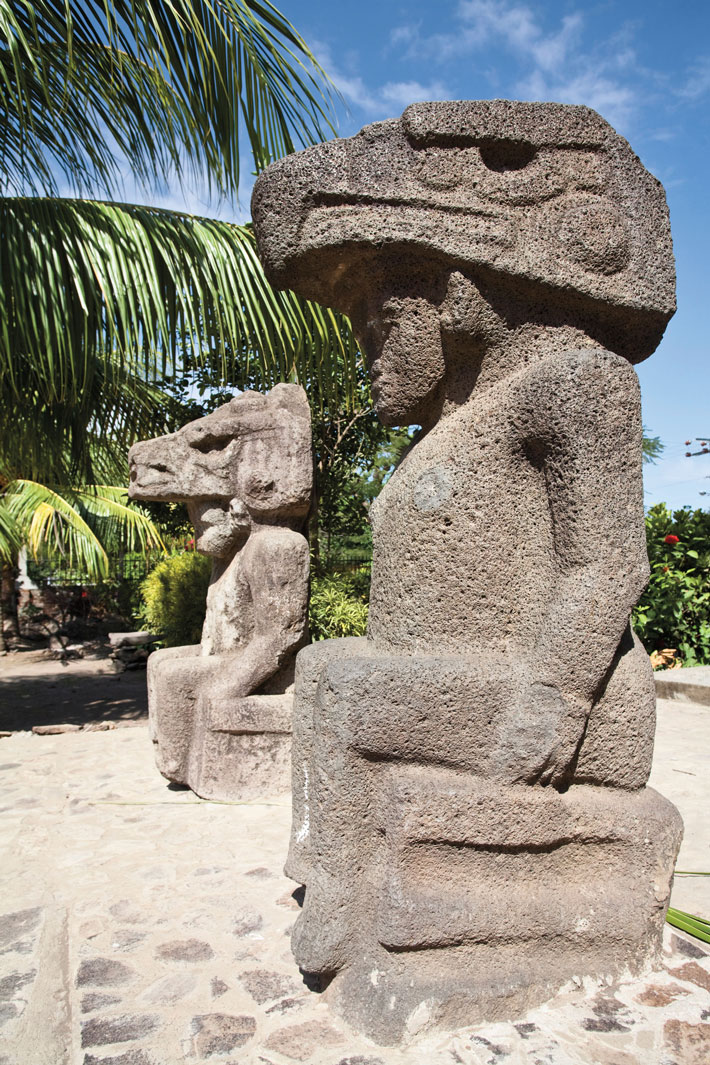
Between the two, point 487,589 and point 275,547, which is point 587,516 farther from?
point 275,547

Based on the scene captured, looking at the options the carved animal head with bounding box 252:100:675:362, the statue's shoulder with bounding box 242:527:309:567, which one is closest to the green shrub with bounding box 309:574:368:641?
the statue's shoulder with bounding box 242:527:309:567

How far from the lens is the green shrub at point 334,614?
666cm

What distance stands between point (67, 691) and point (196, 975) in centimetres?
764

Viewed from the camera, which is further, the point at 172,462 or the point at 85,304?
the point at 85,304

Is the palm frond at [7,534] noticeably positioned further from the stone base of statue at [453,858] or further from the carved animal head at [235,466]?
the stone base of statue at [453,858]

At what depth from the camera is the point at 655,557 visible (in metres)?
8.26

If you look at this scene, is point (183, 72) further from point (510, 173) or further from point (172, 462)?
point (510, 173)

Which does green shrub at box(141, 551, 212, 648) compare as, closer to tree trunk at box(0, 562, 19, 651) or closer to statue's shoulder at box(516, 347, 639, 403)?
tree trunk at box(0, 562, 19, 651)

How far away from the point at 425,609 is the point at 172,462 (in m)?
2.56

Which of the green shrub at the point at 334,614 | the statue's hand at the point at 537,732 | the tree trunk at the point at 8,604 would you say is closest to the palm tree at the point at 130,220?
the green shrub at the point at 334,614

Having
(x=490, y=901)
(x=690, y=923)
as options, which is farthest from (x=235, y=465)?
(x=690, y=923)

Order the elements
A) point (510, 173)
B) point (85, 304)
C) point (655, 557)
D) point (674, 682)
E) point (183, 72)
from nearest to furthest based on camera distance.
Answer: point (510, 173) → point (183, 72) → point (85, 304) → point (674, 682) → point (655, 557)

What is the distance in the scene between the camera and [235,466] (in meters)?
4.21

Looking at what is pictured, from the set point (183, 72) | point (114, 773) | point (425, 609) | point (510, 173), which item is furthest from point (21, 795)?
point (183, 72)
